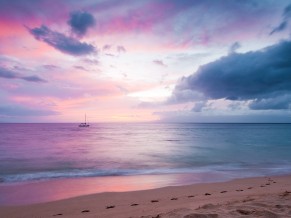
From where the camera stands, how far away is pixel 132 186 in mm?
11953

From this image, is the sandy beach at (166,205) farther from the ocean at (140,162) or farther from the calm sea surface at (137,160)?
the calm sea surface at (137,160)

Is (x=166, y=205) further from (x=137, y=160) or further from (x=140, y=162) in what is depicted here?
(x=137, y=160)

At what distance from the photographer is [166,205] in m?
7.88

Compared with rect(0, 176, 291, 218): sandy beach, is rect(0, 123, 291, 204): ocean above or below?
below

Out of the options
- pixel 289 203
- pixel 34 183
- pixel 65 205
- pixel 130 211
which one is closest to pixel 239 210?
pixel 289 203

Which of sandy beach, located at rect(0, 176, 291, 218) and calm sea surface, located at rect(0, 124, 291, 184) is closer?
sandy beach, located at rect(0, 176, 291, 218)

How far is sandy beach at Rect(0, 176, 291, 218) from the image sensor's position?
596cm

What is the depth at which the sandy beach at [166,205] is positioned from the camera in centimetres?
596

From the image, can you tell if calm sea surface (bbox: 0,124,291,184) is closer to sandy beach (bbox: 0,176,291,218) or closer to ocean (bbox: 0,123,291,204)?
ocean (bbox: 0,123,291,204)

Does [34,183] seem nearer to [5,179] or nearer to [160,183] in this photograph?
[5,179]

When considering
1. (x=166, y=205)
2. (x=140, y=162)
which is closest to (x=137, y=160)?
(x=140, y=162)

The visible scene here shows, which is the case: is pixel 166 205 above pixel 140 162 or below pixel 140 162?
above

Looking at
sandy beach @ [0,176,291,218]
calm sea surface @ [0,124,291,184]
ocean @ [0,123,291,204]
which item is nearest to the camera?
sandy beach @ [0,176,291,218]

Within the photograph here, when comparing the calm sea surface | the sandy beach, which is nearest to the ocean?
the calm sea surface
